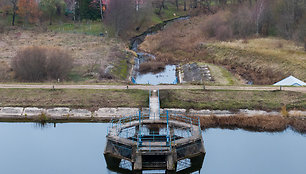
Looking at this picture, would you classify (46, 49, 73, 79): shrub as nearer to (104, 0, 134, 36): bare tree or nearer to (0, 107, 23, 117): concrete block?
(0, 107, 23, 117): concrete block

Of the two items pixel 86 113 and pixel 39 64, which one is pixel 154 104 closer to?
pixel 86 113

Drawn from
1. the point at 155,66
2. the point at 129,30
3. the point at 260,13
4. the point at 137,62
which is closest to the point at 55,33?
the point at 129,30

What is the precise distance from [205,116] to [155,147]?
26.6 feet

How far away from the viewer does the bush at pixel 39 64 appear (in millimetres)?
40438

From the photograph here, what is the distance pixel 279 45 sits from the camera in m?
52.7

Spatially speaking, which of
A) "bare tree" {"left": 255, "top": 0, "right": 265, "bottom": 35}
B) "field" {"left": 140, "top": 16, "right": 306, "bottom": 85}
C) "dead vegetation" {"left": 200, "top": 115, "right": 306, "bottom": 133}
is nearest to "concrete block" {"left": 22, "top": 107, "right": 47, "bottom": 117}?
"dead vegetation" {"left": 200, "top": 115, "right": 306, "bottom": 133}

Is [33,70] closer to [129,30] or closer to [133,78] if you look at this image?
[133,78]

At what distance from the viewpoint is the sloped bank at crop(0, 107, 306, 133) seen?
30.5m

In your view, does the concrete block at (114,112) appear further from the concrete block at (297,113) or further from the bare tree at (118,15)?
the bare tree at (118,15)

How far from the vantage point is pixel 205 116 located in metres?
31.6

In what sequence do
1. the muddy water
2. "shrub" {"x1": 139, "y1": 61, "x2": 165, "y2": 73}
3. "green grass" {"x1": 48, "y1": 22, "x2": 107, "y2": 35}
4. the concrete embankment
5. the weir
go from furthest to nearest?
1. "green grass" {"x1": 48, "y1": 22, "x2": 107, "y2": 35}
2. "shrub" {"x1": 139, "y1": 61, "x2": 165, "y2": 73}
3. the muddy water
4. the concrete embankment
5. the weir

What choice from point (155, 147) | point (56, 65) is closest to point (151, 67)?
point (56, 65)

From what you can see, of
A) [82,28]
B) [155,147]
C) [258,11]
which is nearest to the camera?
Result: [155,147]

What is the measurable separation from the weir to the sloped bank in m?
2.65
